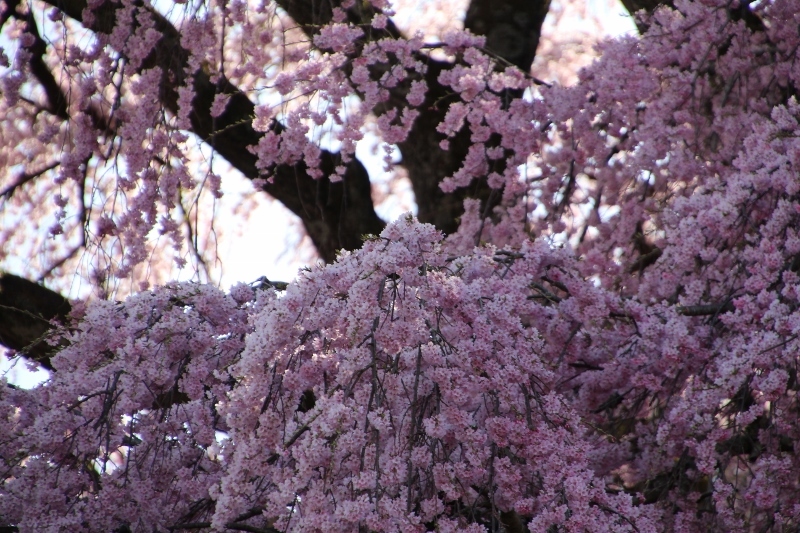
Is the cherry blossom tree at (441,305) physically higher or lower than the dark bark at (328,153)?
lower

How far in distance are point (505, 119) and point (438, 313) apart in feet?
9.19

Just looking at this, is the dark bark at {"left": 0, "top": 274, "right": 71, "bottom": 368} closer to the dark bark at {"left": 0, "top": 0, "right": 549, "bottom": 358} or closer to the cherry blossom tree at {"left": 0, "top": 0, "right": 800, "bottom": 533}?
the cherry blossom tree at {"left": 0, "top": 0, "right": 800, "bottom": 533}

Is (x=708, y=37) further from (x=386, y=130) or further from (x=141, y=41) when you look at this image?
(x=141, y=41)

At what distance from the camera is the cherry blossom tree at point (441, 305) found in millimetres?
2871

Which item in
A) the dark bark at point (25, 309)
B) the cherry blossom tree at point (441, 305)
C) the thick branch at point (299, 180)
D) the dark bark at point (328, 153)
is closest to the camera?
the cherry blossom tree at point (441, 305)

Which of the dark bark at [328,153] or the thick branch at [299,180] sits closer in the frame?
the dark bark at [328,153]

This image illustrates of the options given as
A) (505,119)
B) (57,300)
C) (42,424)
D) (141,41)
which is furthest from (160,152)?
(42,424)

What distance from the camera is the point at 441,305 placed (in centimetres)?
307

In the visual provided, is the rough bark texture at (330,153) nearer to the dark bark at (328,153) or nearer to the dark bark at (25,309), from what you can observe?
the dark bark at (328,153)

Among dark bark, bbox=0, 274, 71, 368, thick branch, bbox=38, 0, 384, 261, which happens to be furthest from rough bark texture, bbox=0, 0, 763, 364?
dark bark, bbox=0, 274, 71, 368

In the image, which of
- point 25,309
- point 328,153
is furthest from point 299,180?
point 25,309

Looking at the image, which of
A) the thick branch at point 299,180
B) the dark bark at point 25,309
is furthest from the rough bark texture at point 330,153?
the dark bark at point 25,309

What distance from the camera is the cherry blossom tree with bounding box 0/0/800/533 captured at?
2871mm

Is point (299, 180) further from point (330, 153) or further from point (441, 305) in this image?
point (441, 305)
